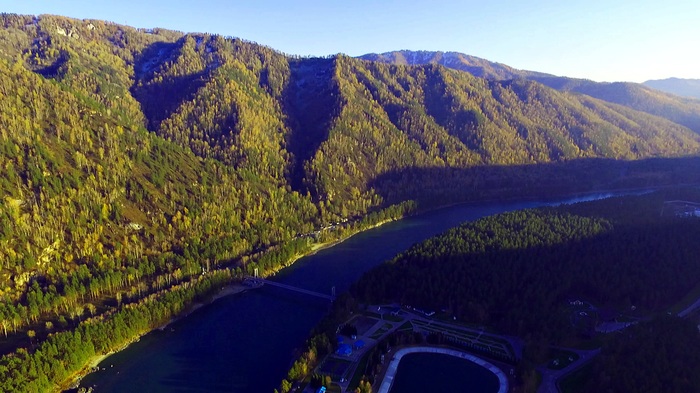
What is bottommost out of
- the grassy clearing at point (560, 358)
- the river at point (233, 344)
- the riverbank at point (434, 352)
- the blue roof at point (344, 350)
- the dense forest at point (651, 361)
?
the river at point (233, 344)

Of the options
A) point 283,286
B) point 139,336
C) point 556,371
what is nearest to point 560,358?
point 556,371

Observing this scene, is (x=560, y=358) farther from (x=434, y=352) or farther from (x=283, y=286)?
(x=283, y=286)

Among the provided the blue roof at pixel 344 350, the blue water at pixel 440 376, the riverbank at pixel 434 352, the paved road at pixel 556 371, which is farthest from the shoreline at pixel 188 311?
the paved road at pixel 556 371

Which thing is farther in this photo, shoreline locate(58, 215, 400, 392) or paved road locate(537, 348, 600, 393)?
shoreline locate(58, 215, 400, 392)

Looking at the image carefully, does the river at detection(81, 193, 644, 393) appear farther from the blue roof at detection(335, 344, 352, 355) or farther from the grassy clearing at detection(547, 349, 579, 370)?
the grassy clearing at detection(547, 349, 579, 370)

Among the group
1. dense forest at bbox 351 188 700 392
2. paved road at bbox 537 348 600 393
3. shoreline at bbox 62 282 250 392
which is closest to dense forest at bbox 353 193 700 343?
dense forest at bbox 351 188 700 392

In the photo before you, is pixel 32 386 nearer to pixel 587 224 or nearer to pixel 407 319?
pixel 407 319

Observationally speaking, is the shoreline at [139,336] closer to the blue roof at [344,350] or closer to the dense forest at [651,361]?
the blue roof at [344,350]

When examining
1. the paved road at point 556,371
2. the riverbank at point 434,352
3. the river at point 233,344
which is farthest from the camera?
the river at point 233,344

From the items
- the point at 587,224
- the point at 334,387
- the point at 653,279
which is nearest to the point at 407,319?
the point at 334,387

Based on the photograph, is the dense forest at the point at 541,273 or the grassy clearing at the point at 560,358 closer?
the grassy clearing at the point at 560,358
